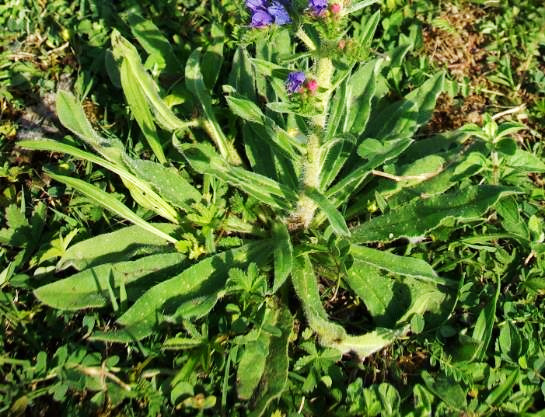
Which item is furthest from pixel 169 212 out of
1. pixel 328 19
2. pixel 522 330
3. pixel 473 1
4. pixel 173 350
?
pixel 473 1

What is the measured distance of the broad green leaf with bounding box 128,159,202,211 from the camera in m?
3.82

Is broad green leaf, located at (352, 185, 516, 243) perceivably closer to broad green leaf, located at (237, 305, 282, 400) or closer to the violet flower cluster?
broad green leaf, located at (237, 305, 282, 400)

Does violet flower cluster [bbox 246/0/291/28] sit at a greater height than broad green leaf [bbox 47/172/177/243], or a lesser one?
greater

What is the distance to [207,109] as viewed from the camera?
4.26 meters

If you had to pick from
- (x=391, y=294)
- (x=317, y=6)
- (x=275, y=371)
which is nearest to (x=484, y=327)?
(x=391, y=294)

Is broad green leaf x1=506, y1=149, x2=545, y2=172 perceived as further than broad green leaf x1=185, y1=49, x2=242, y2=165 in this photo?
No

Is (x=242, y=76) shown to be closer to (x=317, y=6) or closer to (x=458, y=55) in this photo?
(x=317, y=6)

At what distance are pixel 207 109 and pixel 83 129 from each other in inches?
34.1

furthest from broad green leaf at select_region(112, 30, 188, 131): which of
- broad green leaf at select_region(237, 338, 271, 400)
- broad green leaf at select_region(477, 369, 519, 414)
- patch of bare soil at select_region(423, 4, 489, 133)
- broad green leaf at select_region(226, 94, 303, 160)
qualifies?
broad green leaf at select_region(477, 369, 519, 414)

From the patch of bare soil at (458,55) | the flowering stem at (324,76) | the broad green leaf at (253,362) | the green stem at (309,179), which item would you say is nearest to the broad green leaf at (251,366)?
the broad green leaf at (253,362)

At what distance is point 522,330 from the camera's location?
3570mm

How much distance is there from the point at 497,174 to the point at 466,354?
4.04ft

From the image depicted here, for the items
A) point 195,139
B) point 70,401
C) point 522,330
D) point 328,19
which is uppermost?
point 328,19

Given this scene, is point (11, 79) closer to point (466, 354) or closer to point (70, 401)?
point (70, 401)
